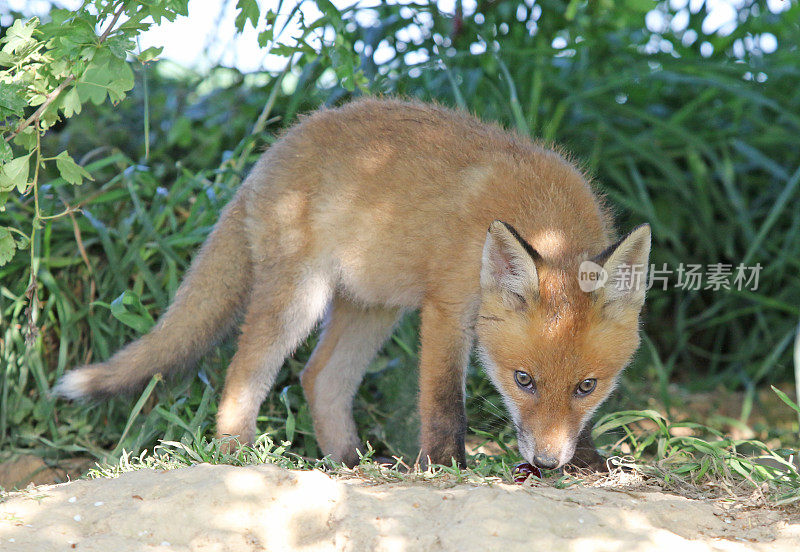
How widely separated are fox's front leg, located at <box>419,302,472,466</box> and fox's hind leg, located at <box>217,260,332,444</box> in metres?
0.64

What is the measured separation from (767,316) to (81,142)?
18.1 feet

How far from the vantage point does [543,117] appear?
18.8 feet

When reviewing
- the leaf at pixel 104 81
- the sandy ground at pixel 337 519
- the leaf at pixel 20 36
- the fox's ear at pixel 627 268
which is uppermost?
the leaf at pixel 20 36

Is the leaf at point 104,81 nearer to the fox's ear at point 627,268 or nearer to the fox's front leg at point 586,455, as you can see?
the fox's ear at point 627,268

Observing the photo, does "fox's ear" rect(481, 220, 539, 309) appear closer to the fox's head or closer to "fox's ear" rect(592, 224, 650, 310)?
the fox's head

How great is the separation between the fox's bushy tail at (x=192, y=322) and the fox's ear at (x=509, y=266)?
1.36 meters

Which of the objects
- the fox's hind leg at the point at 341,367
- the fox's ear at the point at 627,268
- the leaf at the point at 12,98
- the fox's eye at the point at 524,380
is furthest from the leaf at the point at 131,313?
the fox's ear at the point at 627,268

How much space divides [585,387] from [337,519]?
3.92 ft

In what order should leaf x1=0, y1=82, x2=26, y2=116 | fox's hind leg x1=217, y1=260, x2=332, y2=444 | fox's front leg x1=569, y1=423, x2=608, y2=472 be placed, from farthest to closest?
fox's hind leg x1=217, y1=260, x2=332, y2=444
fox's front leg x1=569, y1=423, x2=608, y2=472
leaf x1=0, y1=82, x2=26, y2=116

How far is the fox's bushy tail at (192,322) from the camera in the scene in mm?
3707

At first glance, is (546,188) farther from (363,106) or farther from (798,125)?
(798,125)

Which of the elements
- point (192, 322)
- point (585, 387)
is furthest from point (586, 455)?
point (192, 322)

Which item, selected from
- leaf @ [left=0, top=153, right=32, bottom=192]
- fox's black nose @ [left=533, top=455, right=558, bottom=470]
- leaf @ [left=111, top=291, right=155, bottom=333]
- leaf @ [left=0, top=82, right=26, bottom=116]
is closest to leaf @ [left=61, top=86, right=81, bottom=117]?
leaf @ [left=0, top=82, right=26, bottom=116]

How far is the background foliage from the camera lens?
14.0ft
